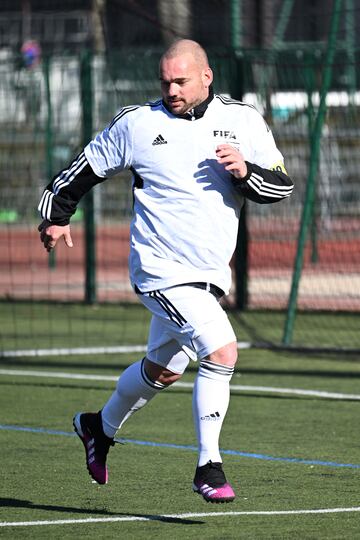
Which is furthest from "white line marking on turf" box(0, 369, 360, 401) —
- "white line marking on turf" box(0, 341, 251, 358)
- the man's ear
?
the man's ear

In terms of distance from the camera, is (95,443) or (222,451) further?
(222,451)

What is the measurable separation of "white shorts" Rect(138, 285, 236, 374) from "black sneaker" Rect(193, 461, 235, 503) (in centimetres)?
51

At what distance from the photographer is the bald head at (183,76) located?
6.37 m

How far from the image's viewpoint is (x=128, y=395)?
6.82 m

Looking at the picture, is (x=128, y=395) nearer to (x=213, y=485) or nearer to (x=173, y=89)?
(x=213, y=485)

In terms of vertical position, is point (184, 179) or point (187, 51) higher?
point (187, 51)

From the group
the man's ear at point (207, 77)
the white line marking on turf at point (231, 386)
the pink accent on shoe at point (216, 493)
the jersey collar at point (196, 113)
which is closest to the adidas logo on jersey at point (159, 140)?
the jersey collar at point (196, 113)

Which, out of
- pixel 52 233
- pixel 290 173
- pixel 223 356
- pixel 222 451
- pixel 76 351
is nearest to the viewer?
pixel 223 356

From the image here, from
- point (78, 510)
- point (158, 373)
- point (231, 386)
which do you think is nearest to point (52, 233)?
point (158, 373)

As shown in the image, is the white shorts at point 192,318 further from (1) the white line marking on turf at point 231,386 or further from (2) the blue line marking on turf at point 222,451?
(1) the white line marking on turf at point 231,386

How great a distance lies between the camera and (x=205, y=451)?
622cm

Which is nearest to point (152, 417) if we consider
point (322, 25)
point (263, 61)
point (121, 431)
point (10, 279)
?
point (121, 431)

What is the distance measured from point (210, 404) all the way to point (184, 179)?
104 cm

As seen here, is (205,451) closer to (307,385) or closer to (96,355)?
(307,385)
